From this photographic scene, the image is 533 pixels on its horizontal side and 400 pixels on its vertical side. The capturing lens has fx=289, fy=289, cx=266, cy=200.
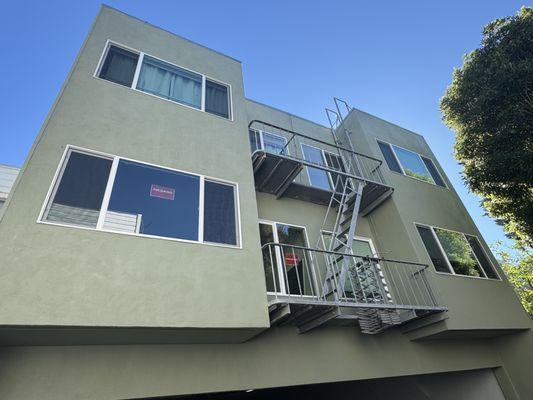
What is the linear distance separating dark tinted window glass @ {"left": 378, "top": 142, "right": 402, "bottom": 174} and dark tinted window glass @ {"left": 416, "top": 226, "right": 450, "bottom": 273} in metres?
2.37

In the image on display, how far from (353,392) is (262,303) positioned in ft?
23.7

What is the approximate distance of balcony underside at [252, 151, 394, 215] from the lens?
7.38 meters

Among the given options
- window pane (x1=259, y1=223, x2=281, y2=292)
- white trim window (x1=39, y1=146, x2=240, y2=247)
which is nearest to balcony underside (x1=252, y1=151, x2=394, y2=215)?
window pane (x1=259, y1=223, x2=281, y2=292)

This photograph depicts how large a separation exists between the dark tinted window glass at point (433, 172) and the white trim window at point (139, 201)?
8.57 metres

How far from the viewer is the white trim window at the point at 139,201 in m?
4.28

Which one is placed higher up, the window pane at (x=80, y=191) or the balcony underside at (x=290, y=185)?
the balcony underside at (x=290, y=185)

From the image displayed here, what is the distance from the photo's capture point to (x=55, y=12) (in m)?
7.87

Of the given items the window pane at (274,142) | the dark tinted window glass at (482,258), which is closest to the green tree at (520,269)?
the dark tinted window glass at (482,258)

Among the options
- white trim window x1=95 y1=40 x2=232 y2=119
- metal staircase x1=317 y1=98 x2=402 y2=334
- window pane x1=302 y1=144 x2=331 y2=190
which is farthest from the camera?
window pane x1=302 y1=144 x2=331 y2=190

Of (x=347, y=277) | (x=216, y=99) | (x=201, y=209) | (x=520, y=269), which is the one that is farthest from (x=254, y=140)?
(x=520, y=269)

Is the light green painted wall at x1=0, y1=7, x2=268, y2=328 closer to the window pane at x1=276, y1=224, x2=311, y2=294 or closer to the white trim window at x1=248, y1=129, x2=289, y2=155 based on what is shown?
the window pane at x1=276, y1=224, x2=311, y2=294

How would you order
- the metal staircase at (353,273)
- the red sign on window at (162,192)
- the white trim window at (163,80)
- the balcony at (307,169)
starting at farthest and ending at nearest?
the balcony at (307,169) → the white trim window at (163,80) → the metal staircase at (353,273) → the red sign on window at (162,192)

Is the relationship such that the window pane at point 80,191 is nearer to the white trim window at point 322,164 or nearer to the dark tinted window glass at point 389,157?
the white trim window at point 322,164

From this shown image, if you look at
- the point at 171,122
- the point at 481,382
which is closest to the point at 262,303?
the point at 171,122
